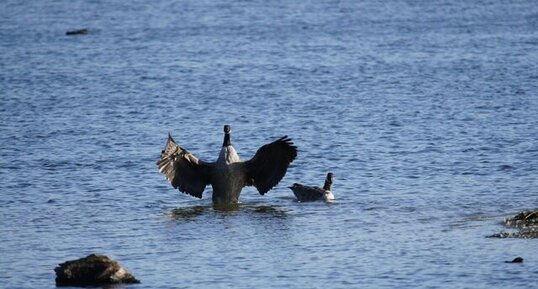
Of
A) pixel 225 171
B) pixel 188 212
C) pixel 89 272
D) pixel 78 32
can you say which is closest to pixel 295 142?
pixel 225 171

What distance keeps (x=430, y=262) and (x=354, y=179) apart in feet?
19.5

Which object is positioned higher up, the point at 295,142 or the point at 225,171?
the point at 225,171

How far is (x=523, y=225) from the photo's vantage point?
14359 millimetres

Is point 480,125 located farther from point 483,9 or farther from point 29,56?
point 483,9

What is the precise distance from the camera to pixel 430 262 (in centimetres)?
1292

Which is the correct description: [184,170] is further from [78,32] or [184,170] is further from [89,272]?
[78,32]

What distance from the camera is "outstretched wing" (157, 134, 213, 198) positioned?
54.7 feet

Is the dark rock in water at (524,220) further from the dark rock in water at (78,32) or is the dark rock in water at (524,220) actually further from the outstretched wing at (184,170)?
the dark rock in water at (78,32)

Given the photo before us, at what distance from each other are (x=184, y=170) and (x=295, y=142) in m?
5.75

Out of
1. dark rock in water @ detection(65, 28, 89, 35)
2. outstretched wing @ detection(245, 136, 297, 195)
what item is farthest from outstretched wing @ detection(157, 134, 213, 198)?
dark rock in water @ detection(65, 28, 89, 35)

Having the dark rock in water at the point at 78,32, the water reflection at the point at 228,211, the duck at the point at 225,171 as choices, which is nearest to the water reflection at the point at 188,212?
the water reflection at the point at 228,211

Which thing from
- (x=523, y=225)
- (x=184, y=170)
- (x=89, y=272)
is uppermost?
(x=184, y=170)

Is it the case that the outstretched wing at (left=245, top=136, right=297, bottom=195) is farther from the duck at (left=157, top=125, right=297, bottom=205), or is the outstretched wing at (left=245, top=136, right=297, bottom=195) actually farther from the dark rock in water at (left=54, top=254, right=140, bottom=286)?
the dark rock in water at (left=54, top=254, right=140, bottom=286)

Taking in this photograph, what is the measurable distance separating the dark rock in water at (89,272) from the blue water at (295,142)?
0.43 m
